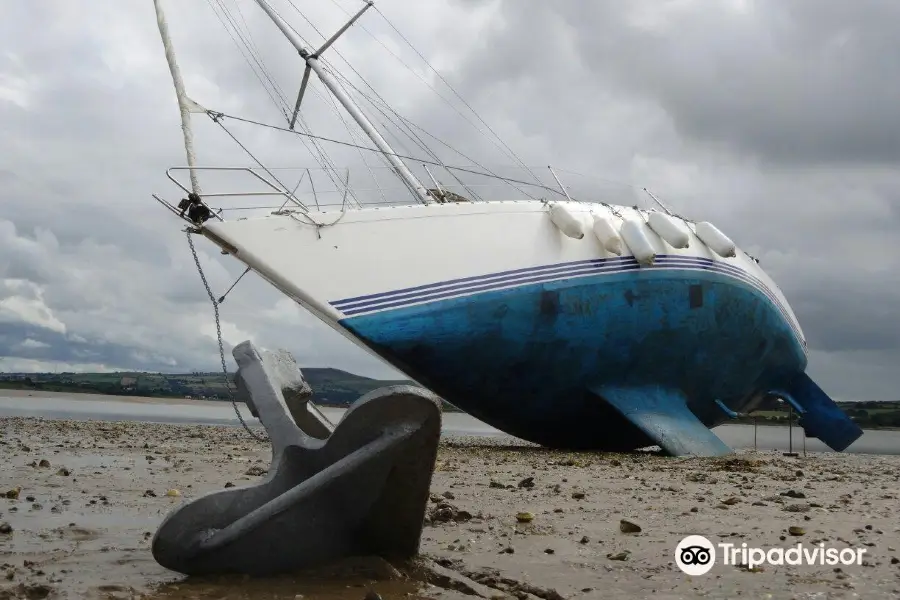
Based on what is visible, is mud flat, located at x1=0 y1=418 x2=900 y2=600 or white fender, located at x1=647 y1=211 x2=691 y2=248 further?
white fender, located at x1=647 y1=211 x2=691 y2=248

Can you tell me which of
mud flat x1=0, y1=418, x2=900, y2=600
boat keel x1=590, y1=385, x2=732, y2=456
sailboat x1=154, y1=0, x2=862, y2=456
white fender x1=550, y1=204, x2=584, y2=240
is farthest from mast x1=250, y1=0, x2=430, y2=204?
mud flat x1=0, y1=418, x2=900, y2=600

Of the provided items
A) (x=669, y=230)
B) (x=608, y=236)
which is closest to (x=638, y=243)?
(x=608, y=236)

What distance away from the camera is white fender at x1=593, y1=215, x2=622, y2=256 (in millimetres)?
11891

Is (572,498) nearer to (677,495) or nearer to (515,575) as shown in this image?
(677,495)

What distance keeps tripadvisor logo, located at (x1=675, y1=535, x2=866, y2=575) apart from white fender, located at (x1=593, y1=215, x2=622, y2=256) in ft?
26.4

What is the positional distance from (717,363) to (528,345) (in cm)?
400

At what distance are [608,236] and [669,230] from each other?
1.21 metres

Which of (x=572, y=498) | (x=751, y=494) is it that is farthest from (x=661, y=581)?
(x=751, y=494)

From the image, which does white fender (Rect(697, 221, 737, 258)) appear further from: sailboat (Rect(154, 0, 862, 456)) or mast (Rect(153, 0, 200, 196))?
mast (Rect(153, 0, 200, 196))

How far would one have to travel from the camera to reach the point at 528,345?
11.4 meters

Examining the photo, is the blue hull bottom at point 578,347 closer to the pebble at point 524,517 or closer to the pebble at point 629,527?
the pebble at point 524,517

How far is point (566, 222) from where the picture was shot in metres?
11.5

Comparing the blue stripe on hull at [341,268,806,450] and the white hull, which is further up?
the white hull

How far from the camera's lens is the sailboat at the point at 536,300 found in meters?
10.4
